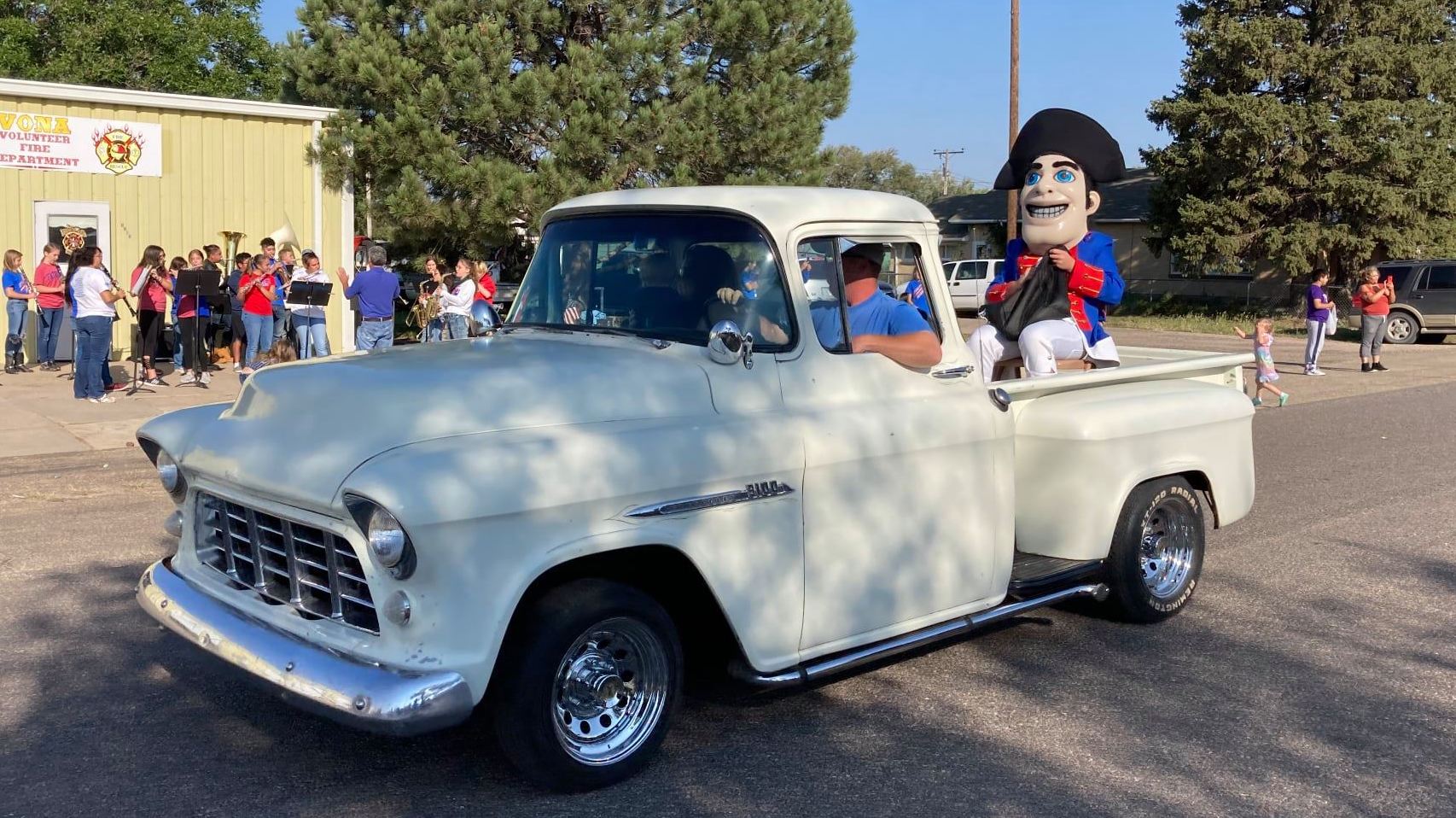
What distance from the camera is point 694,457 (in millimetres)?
3986

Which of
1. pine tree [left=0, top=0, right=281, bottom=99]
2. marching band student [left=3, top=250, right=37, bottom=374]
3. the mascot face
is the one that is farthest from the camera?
pine tree [left=0, top=0, right=281, bottom=99]

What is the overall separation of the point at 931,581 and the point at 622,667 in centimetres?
129

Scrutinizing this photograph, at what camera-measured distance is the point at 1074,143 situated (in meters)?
7.07

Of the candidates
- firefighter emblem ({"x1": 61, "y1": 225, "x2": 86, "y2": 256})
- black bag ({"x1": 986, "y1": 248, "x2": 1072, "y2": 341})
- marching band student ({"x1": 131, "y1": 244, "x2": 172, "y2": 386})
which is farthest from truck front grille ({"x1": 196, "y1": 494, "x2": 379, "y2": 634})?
firefighter emblem ({"x1": 61, "y1": 225, "x2": 86, "y2": 256})

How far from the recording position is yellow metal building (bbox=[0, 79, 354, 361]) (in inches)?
648

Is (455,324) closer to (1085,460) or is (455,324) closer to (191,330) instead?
(191,330)

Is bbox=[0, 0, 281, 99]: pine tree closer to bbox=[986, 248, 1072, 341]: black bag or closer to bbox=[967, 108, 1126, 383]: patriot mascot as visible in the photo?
bbox=[967, 108, 1126, 383]: patriot mascot

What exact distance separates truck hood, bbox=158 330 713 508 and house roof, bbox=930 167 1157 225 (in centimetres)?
3509

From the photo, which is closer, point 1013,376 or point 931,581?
point 931,581

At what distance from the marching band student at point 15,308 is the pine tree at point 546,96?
14.4 feet

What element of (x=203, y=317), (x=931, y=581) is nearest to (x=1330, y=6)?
(x=203, y=317)

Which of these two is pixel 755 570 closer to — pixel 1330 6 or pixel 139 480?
pixel 139 480

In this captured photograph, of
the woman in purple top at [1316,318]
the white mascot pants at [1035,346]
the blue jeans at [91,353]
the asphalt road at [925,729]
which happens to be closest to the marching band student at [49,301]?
the blue jeans at [91,353]

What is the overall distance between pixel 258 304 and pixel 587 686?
12.2m
